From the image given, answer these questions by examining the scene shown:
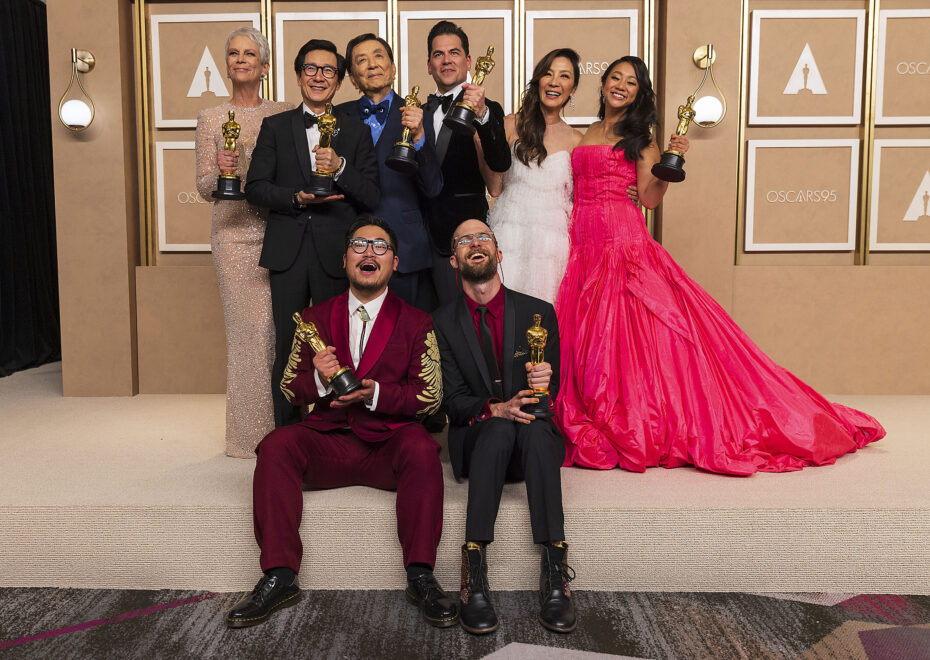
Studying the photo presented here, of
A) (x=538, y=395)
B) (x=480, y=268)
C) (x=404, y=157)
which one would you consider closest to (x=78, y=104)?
(x=404, y=157)

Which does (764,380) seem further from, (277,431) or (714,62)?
(714,62)

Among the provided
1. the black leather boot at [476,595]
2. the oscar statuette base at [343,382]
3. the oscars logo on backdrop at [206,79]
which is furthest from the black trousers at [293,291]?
the oscars logo on backdrop at [206,79]

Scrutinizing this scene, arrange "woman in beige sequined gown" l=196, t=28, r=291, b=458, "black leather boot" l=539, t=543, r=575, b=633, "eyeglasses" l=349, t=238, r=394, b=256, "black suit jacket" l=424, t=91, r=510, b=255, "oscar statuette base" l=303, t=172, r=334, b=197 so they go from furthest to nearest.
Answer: "woman in beige sequined gown" l=196, t=28, r=291, b=458 → "black suit jacket" l=424, t=91, r=510, b=255 → "oscar statuette base" l=303, t=172, r=334, b=197 → "eyeglasses" l=349, t=238, r=394, b=256 → "black leather boot" l=539, t=543, r=575, b=633

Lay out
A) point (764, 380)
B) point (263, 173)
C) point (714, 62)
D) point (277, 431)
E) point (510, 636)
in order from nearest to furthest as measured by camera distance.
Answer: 1. point (510, 636)
2. point (277, 431)
3. point (263, 173)
4. point (764, 380)
5. point (714, 62)

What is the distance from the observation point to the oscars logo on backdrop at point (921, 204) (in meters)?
4.73

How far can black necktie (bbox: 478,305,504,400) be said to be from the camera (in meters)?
2.62

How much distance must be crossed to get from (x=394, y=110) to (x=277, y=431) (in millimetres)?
1385

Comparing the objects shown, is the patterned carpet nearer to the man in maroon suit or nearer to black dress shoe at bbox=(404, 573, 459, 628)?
black dress shoe at bbox=(404, 573, 459, 628)

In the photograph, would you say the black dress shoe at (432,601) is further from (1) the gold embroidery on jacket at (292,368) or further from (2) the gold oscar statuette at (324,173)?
(2) the gold oscar statuette at (324,173)

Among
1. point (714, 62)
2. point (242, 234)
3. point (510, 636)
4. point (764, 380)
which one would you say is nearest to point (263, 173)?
point (242, 234)

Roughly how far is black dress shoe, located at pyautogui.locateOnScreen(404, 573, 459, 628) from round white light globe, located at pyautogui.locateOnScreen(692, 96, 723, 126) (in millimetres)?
3417

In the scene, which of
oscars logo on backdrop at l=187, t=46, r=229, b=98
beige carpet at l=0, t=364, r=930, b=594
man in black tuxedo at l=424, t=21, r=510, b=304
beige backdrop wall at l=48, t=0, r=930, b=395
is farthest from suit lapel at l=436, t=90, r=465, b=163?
oscars logo on backdrop at l=187, t=46, r=229, b=98

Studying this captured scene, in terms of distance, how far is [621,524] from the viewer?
8.06 feet

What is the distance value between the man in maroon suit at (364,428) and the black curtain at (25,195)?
4.45 meters
